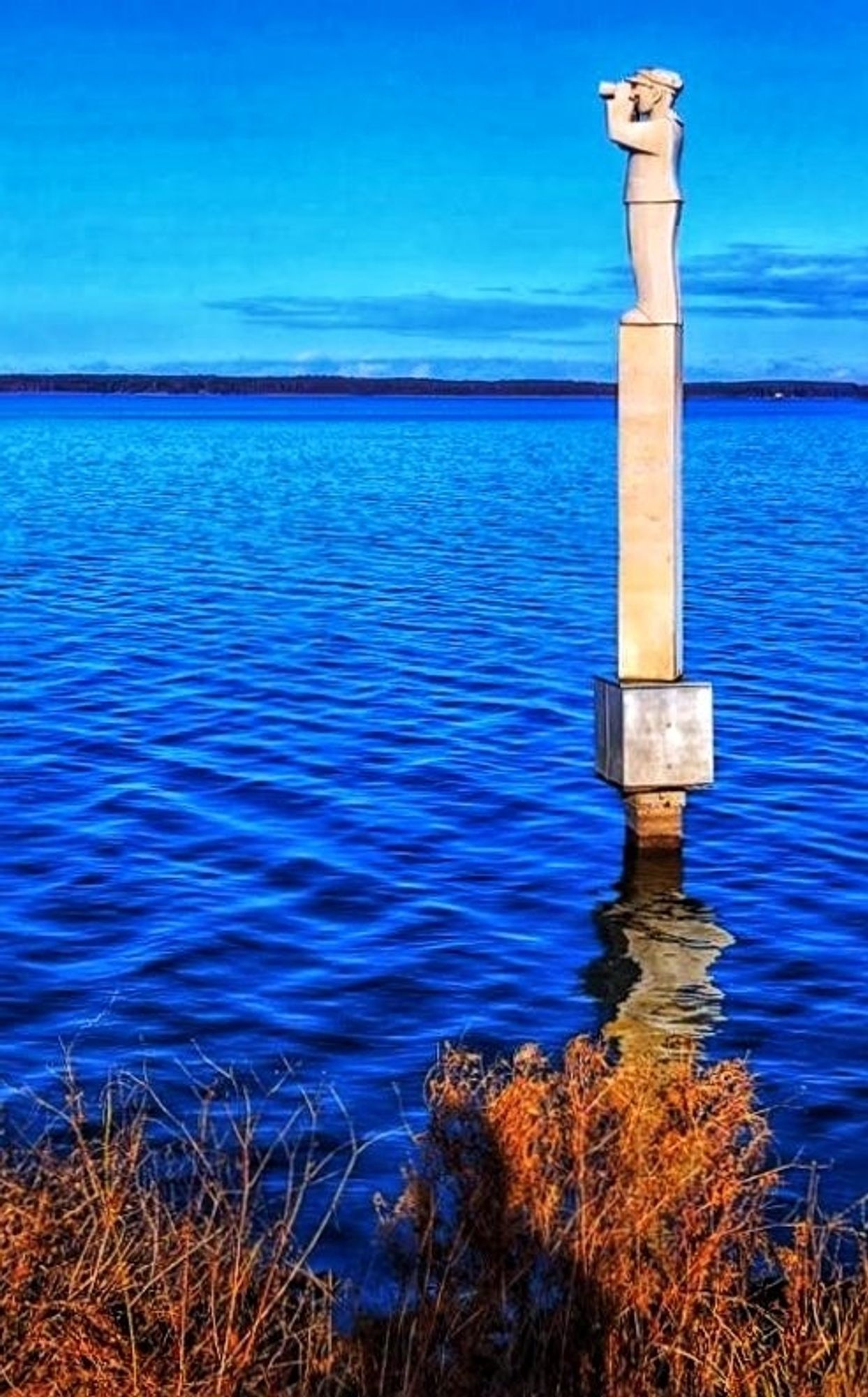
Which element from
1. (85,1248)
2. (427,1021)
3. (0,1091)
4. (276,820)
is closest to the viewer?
(85,1248)

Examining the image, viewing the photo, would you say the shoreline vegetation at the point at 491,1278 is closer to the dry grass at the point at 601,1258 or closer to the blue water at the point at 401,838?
the dry grass at the point at 601,1258

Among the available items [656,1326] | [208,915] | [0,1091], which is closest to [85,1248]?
[656,1326]

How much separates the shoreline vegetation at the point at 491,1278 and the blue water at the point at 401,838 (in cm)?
268

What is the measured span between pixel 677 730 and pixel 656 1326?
27.5ft

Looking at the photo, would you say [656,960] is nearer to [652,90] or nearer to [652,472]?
[652,472]

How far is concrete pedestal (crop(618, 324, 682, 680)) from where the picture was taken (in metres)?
→ 14.7

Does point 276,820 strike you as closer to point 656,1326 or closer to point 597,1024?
point 597,1024

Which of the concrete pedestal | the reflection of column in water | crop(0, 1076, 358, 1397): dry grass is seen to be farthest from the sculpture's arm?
crop(0, 1076, 358, 1397): dry grass

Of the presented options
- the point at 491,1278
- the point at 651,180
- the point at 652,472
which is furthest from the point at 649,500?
the point at 491,1278

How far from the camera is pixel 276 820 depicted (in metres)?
16.3

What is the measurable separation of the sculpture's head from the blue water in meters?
5.38

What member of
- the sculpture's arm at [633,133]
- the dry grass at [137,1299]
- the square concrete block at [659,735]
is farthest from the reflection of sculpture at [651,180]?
the dry grass at [137,1299]

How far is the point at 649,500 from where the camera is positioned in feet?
48.5

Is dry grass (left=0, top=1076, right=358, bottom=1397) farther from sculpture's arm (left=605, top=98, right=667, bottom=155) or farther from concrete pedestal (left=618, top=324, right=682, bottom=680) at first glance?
sculpture's arm (left=605, top=98, right=667, bottom=155)
